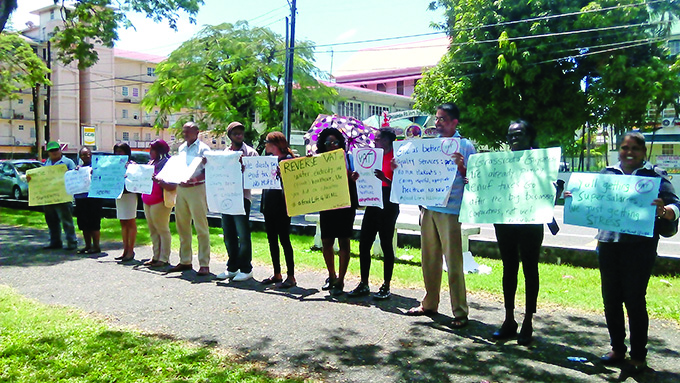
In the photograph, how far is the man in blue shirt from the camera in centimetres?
1012

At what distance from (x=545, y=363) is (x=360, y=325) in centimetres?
175

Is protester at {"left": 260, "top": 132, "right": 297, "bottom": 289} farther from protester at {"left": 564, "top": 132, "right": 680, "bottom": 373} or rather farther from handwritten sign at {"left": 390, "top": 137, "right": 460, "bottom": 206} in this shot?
protester at {"left": 564, "top": 132, "right": 680, "bottom": 373}

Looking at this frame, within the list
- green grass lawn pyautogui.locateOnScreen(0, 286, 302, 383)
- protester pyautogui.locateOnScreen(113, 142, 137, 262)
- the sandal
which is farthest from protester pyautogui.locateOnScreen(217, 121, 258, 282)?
the sandal

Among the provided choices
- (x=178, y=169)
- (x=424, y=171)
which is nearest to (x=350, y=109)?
(x=178, y=169)

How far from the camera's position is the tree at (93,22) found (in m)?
11.5

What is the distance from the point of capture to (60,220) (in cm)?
1034

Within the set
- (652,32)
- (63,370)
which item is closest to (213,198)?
(63,370)

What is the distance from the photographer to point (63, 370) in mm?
4227

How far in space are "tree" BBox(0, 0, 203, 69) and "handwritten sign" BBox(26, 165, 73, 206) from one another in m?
2.88

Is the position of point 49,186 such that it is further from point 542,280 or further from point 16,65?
point 16,65

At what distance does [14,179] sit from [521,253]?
944 inches

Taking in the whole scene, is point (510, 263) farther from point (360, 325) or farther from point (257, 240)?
point (257, 240)

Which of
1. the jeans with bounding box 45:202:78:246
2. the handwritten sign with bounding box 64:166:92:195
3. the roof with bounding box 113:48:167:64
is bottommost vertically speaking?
the jeans with bounding box 45:202:78:246

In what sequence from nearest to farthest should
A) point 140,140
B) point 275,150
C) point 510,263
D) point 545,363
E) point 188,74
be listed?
point 545,363
point 510,263
point 275,150
point 188,74
point 140,140
